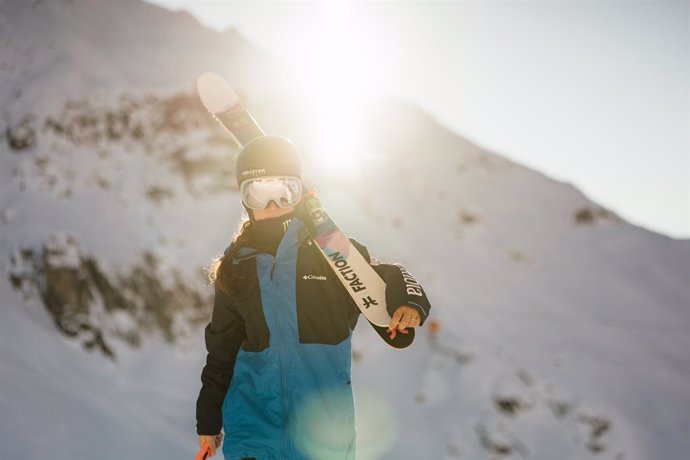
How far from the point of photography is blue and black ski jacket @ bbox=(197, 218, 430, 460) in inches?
89.1

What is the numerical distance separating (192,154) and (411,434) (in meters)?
12.8

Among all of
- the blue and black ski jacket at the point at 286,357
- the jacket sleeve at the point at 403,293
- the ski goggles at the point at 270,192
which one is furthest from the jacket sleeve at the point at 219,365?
the jacket sleeve at the point at 403,293

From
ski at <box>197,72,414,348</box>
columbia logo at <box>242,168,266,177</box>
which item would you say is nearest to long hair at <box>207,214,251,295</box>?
columbia logo at <box>242,168,266,177</box>

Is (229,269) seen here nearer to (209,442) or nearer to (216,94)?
(209,442)

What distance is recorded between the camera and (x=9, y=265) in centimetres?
1370

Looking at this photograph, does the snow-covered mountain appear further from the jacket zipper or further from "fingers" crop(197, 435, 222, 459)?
the jacket zipper

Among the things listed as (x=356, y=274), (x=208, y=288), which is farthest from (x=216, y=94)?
(x=208, y=288)

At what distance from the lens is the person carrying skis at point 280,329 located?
2.27m

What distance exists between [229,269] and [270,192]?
51cm

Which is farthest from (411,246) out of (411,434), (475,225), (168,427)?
(168,427)

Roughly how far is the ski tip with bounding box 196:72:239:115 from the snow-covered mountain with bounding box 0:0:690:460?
649 centimetres

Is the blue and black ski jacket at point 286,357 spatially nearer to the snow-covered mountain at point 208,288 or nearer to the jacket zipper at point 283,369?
the jacket zipper at point 283,369

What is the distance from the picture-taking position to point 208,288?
14398 millimetres

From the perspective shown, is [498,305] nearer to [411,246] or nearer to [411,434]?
[411,246]
